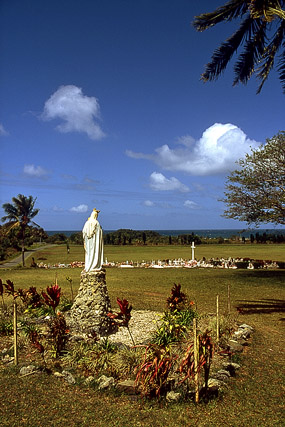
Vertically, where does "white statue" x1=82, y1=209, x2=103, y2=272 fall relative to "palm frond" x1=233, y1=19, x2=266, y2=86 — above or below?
below

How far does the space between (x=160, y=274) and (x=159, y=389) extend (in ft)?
64.6

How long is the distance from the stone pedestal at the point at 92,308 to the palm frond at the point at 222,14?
35.1 feet

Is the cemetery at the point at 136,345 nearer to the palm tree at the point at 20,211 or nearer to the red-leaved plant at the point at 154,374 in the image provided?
the red-leaved plant at the point at 154,374

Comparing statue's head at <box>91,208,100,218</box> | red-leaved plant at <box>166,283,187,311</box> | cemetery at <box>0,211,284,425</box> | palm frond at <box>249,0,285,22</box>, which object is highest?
palm frond at <box>249,0,285,22</box>

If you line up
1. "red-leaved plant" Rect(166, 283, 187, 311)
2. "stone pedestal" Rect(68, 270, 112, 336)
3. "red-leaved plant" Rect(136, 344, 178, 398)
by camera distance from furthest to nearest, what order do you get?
"red-leaved plant" Rect(166, 283, 187, 311) → "stone pedestal" Rect(68, 270, 112, 336) → "red-leaved plant" Rect(136, 344, 178, 398)

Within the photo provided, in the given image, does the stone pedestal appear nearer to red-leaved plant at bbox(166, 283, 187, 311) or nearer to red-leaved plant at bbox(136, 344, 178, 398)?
red-leaved plant at bbox(166, 283, 187, 311)

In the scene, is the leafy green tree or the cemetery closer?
the cemetery

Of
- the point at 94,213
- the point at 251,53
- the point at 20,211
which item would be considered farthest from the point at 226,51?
the point at 20,211

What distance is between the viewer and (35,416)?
562cm

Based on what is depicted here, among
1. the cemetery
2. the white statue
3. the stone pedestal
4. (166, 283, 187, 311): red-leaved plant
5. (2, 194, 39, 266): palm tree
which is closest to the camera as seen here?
the cemetery

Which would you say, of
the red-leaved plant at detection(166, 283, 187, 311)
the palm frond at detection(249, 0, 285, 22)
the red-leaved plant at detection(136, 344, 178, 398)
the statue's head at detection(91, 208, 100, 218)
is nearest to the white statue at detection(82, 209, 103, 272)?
the statue's head at detection(91, 208, 100, 218)

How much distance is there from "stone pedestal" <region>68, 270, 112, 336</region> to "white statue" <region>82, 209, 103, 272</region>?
248 millimetres

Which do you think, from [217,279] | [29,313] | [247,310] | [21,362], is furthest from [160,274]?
[21,362]

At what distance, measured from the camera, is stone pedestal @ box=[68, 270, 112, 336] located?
978cm
